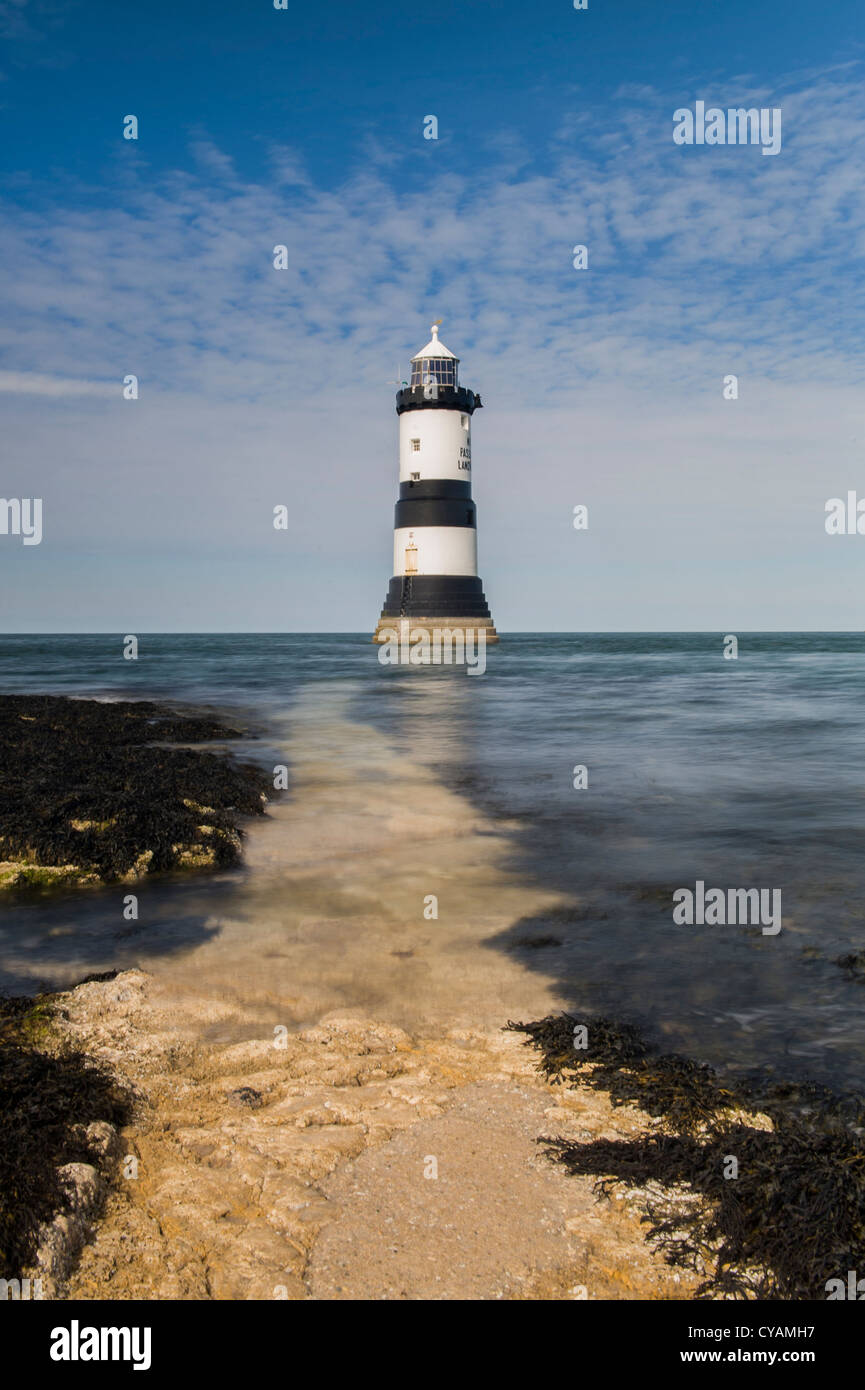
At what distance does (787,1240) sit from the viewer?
9.75 ft

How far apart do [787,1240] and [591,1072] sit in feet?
4.29

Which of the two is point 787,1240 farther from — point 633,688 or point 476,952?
point 633,688

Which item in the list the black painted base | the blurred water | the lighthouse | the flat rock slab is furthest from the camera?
the black painted base

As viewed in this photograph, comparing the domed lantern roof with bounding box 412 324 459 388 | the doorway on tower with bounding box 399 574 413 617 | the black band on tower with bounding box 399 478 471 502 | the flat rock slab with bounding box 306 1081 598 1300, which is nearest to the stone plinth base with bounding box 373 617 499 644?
the doorway on tower with bounding box 399 574 413 617

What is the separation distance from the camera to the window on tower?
137ft

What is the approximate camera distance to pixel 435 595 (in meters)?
42.7

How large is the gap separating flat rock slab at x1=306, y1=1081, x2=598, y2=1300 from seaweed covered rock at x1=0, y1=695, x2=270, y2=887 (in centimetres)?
487

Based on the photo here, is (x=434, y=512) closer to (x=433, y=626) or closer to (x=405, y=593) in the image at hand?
(x=405, y=593)

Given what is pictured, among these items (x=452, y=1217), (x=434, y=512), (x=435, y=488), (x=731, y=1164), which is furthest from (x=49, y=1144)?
(x=435, y=488)

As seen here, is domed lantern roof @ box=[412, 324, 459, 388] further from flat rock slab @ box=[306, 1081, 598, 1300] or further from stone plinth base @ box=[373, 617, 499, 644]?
flat rock slab @ box=[306, 1081, 598, 1300]

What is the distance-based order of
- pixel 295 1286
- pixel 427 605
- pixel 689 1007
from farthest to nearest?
pixel 427 605, pixel 689 1007, pixel 295 1286

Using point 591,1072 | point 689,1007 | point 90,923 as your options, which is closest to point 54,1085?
Answer: point 591,1072

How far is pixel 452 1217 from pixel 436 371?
42597mm

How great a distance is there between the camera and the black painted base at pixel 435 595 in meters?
42.5
